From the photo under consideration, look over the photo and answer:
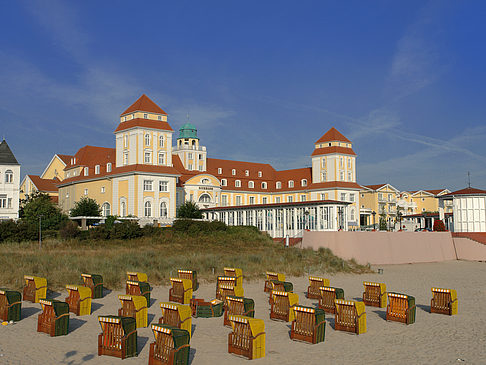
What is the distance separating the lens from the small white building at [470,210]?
47781 millimetres

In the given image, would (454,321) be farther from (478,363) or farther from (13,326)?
(13,326)

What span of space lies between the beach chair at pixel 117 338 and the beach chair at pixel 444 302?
11.0 meters

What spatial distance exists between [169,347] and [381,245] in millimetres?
31477

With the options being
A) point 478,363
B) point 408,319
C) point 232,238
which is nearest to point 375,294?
point 408,319

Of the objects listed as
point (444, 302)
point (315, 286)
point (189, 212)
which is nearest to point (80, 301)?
point (315, 286)

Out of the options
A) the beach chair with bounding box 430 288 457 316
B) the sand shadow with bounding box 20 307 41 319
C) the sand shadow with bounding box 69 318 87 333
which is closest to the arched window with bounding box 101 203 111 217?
the sand shadow with bounding box 20 307 41 319

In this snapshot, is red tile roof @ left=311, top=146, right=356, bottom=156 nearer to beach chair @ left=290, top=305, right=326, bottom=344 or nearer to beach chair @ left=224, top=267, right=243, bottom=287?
beach chair @ left=224, top=267, right=243, bottom=287

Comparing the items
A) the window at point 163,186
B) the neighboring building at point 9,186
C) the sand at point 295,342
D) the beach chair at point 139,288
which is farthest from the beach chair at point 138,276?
the neighboring building at point 9,186

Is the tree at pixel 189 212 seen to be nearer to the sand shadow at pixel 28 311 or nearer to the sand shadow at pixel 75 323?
the sand shadow at pixel 28 311

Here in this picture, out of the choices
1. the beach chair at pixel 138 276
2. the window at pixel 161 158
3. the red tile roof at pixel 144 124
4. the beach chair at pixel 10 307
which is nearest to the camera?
the beach chair at pixel 10 307

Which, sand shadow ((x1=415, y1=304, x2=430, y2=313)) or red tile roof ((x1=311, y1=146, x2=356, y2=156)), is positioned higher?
red tile roof ((x1=311, y1=146, x2=356, y2=156))

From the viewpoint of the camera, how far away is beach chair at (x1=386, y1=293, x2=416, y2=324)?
642 inches

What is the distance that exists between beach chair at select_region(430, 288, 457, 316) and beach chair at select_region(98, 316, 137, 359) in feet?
36.0

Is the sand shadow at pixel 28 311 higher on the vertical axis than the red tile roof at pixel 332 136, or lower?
lower
